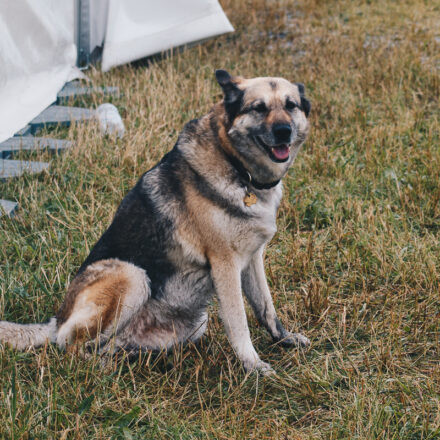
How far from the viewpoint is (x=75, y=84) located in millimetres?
6371

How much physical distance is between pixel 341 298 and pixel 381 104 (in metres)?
3.15

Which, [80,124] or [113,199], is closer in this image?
[113,199]

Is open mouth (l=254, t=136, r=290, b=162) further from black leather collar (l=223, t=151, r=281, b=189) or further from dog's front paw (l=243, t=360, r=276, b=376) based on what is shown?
dog's front paw (l=243, t=360, r=276, b=376)

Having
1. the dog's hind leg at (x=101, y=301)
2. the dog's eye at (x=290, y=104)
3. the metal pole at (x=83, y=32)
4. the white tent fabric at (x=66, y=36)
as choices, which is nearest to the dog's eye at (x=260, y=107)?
the dog's eye at (x=290, y=104)

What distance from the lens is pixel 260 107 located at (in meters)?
2.75

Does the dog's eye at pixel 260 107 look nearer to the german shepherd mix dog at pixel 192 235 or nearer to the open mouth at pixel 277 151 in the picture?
the german shepherd mix dog at pixel 192 235

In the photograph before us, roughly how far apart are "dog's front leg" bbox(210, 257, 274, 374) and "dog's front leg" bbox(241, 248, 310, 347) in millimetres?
272

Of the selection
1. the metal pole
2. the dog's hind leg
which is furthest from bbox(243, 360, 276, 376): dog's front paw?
the metal pole

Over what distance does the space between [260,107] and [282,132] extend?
19 centimetres

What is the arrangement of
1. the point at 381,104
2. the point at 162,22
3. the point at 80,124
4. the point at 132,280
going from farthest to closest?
the point at 162,22 < the point at 381,104 < the point at 80,124 < the point at 132,280

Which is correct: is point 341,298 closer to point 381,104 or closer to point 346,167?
point 346,167

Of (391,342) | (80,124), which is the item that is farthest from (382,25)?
(391,342)

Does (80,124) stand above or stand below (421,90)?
above

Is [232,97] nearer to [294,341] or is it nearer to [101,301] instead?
[101,301]
